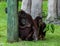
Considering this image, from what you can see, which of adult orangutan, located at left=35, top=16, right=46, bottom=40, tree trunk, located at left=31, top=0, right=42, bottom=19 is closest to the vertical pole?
adult orangutan, located at left=35, top=16, right=46, bottom=40

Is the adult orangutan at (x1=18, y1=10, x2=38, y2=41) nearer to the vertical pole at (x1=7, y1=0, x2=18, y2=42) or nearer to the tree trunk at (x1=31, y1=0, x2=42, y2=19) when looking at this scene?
the vertical pole at (x1=7, y1=0, x2=18, y2=42)

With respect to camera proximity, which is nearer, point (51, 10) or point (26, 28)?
point (26, 28)

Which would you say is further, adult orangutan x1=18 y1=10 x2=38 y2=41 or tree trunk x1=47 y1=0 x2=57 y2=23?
tree trunk x1=47 y1=0 x2=57 y2=23

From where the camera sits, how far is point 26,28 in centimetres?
888

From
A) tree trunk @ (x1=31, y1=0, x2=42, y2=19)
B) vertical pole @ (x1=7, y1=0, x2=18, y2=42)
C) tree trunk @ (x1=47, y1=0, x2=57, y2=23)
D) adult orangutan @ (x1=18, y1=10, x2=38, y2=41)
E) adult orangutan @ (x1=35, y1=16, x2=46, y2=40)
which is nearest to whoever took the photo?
vertical pole @ (x1=7, y1=0, x2=18, y2=42)

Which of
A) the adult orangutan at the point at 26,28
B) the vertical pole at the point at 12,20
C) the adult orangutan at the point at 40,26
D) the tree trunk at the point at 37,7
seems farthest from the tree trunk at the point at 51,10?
the vertical pole at the point at 12,20

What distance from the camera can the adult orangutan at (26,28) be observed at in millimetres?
8820

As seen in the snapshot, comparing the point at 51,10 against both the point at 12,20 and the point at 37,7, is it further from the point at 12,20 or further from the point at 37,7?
the point at 12,20

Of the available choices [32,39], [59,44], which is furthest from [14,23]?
[59,44]

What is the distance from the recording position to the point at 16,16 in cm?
855

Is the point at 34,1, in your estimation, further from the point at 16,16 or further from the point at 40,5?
the point at 16,16

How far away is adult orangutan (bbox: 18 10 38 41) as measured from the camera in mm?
8820

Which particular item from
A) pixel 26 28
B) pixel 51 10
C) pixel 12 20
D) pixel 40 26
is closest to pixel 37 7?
pixel 51 10

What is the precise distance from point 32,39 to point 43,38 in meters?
0.42
